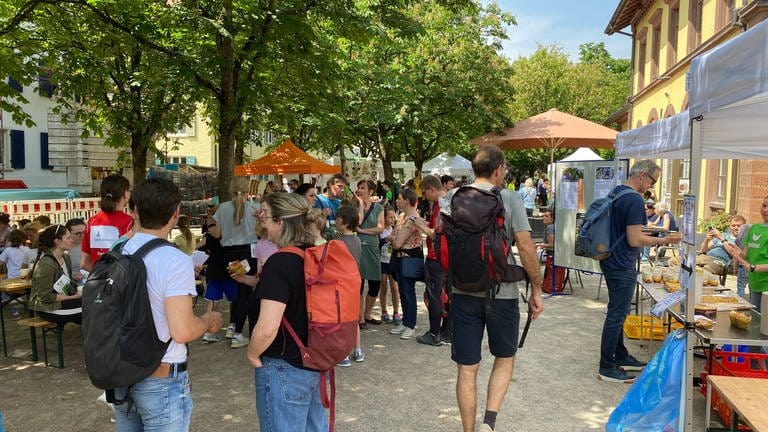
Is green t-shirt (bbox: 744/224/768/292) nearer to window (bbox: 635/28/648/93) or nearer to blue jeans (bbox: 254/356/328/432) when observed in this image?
blue jeans (bbox: 254/356/328/432)

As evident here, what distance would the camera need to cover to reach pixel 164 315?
2285mm

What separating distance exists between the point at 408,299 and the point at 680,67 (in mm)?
14370

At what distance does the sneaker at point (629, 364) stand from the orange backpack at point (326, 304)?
3.59 meters

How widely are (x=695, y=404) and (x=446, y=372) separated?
79.8 inches

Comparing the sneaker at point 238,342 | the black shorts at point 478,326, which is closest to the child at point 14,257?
the sneaker at point 238,342

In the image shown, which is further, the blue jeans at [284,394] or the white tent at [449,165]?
the white tent at [449,165]

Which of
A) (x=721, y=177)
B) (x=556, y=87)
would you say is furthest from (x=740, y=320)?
(x=556, y=87)

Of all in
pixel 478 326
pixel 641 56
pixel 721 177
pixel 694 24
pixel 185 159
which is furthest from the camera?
pixel 185 159

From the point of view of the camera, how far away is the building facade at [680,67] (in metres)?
11.6

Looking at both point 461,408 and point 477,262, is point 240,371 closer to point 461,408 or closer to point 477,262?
point 461,408

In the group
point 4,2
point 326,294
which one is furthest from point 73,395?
point 4,2

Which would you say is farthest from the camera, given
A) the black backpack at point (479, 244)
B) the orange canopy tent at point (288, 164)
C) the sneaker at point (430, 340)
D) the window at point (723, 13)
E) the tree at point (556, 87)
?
the tree at point (556, 87)

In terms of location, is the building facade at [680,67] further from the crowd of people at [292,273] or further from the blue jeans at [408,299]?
the blue jeans at [408,299]

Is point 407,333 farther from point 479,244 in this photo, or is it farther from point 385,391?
point 479,244
